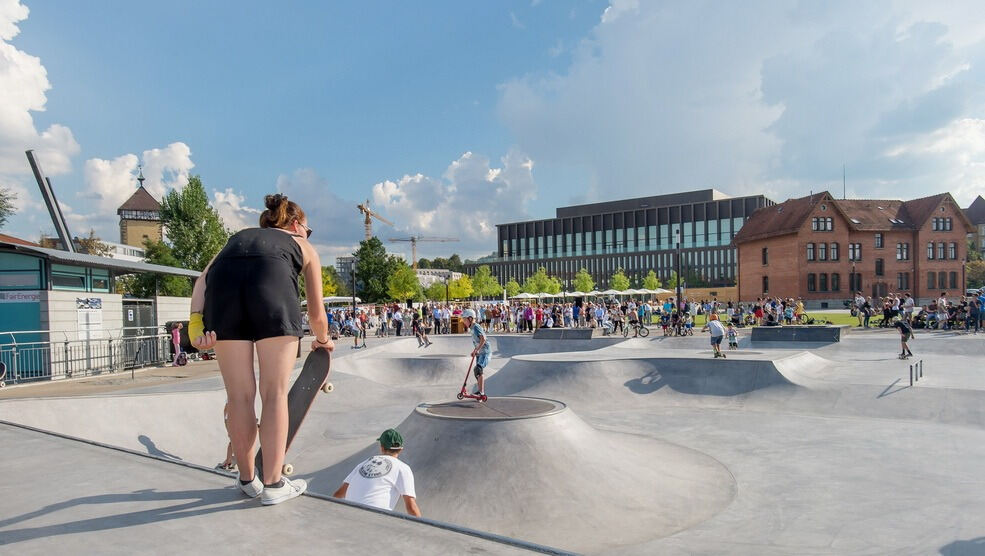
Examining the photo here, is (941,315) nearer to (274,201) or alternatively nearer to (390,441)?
(390,441)

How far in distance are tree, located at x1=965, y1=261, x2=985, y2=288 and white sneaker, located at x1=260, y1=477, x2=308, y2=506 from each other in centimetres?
10959

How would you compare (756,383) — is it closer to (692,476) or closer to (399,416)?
(692,476)

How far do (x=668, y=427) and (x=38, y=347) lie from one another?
590 inches

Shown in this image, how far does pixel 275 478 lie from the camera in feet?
11.1

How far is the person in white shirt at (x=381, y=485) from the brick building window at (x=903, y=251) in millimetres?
68257

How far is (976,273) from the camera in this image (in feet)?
288

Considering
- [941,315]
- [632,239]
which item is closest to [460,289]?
[632,239]

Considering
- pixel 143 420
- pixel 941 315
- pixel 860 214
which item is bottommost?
pixel 143 420

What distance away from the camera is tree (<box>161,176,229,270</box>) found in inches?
1613

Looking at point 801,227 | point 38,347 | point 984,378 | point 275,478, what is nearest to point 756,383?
point 984,378

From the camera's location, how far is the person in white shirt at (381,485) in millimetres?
4117

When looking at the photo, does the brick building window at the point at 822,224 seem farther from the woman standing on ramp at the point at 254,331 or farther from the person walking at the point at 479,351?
the woman standing on ramp at the point at 254,331

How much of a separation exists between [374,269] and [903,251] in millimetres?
56034

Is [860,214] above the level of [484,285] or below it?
above
